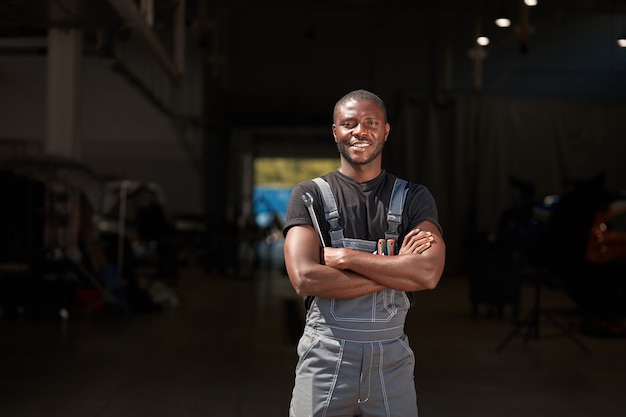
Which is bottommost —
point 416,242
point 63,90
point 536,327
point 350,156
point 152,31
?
point 536,327

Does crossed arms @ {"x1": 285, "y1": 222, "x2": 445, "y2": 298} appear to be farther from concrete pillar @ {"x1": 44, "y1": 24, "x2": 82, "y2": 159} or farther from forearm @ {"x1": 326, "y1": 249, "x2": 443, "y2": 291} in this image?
concrete pillar @ {"x1": 44, "y1": 24, "x2": 82, "y2": 159}

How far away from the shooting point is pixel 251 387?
5.53 m

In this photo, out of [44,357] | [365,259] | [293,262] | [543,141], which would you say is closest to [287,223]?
[293,262]

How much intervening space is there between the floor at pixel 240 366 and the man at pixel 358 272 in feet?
8.46

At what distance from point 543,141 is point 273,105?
684 centimetres

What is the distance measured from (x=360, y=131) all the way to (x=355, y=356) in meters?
0.68

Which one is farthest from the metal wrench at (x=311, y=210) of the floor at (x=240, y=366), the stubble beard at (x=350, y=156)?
the floor at (x=240, y=366)

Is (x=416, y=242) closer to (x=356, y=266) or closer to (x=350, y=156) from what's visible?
(x=356, y=266)

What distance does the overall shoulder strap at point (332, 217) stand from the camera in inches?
93.7

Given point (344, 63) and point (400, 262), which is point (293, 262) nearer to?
point (400, 262)

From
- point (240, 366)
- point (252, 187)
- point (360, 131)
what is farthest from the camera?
point (252, 187)

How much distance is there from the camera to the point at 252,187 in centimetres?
2331

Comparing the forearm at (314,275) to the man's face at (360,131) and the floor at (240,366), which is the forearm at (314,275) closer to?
the man's face at (360,131)

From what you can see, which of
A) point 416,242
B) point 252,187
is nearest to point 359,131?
point 416,242
